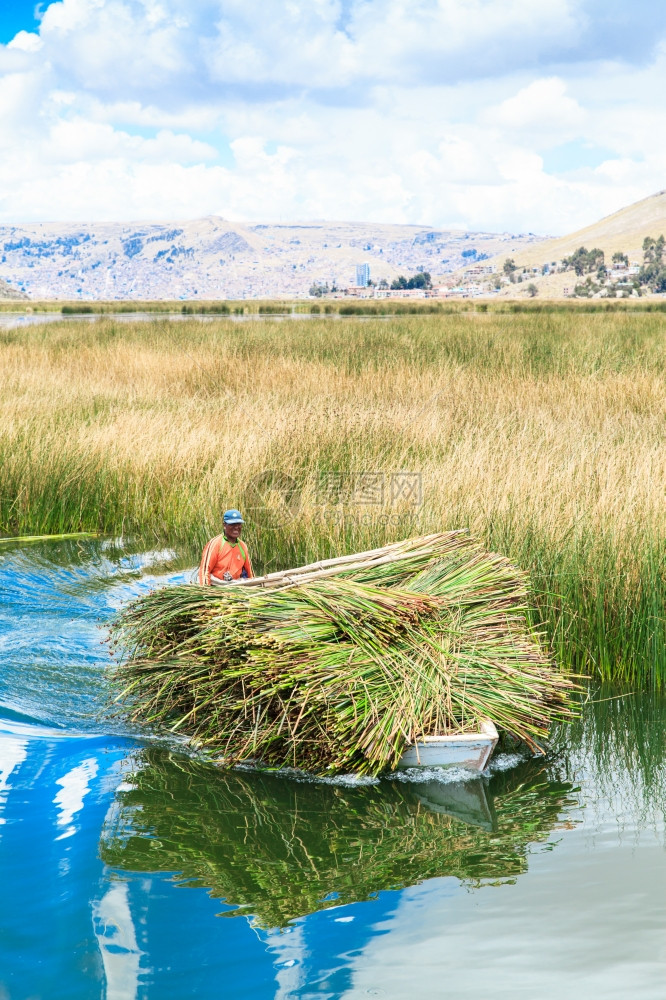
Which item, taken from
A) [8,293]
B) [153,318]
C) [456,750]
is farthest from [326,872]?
[8,293]

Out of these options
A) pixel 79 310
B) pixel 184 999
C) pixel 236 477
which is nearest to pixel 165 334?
pixel 236 477

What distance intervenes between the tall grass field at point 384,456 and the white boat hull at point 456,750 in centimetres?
186

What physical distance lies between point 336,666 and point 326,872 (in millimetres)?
1126

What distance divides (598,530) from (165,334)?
18514 millimetres

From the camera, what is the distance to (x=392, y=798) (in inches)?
207

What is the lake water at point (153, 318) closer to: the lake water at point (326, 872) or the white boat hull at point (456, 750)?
the lake water at point (326, 872)

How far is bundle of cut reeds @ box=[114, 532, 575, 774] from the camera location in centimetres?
509

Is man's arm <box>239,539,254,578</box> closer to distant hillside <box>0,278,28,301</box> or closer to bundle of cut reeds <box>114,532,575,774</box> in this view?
bundle of cut reeds <box>114,532,575,774</box>

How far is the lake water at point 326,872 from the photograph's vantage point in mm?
3783

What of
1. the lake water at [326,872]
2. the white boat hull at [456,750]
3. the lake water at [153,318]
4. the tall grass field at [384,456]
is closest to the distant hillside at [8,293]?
the lake water at [153,318]

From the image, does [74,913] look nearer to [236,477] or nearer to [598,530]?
[598,530]

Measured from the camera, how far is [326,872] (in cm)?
451

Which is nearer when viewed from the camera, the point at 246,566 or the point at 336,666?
the point at 336,666

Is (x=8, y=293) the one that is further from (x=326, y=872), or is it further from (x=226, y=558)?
(x=326, y=872)
